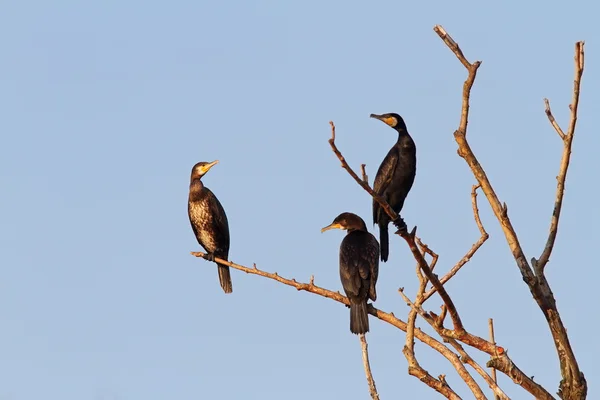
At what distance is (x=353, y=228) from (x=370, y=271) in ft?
2.24

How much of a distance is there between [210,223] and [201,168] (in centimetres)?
71

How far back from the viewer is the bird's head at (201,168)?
11.2 m

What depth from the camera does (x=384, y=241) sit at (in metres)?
9.30

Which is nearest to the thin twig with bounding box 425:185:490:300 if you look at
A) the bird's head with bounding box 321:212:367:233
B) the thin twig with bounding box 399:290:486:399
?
the thin twig with bounding box 399:290:486:399

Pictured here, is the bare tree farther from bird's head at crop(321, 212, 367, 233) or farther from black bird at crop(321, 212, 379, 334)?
bird's head at crop(321, 212, 367, 233)

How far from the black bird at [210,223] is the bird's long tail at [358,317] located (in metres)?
3.68

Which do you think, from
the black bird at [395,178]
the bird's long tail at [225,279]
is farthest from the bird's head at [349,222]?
the bird's long tail at [225,279]

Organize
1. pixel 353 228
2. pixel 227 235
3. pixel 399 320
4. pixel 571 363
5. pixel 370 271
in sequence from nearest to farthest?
pixel 571 363 → pixel 399 320 → pixel 370 271 → pixel 353 228 → pixel 227 235

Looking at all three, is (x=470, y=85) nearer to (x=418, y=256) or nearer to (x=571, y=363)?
(x=418, y=256)

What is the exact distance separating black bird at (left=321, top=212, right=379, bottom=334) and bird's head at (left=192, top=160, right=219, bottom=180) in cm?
341

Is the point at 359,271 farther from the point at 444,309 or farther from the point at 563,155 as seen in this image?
the point at 563,155

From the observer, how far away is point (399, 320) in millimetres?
4906

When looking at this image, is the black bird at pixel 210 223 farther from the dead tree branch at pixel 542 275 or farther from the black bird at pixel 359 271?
the dead tree branch at pixel 542 275

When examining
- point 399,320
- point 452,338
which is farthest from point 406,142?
point 452,338
